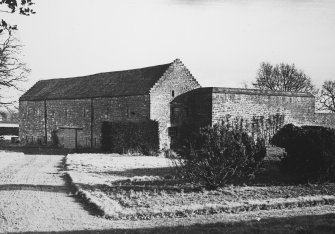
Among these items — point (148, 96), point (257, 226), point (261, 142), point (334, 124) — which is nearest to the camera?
point (257, 226)

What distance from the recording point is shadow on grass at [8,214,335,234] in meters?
8.59

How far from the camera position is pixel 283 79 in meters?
68.6

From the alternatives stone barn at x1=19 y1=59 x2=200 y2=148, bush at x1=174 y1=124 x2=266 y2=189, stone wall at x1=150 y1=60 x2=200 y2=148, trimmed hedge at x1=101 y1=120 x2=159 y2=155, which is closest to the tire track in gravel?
bush at x1=174 y1=124 x2=266 y2=189

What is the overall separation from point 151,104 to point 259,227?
23.7 m

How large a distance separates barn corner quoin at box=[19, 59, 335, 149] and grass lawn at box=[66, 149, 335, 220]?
14237 mm

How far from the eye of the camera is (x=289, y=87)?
66.9m

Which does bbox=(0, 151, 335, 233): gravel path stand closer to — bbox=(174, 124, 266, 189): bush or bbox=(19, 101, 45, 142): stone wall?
bbox=(174, 124, 266, 189): bush

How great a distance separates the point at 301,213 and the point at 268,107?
25.3 m

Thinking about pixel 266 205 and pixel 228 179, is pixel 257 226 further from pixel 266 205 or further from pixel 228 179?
pixel 228 179

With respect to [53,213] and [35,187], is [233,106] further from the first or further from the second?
[53,213]

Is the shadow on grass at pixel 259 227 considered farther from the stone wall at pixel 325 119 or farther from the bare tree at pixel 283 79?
the bare tree at pixel 283 79

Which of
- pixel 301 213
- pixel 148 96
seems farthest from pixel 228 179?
pixel 148 96

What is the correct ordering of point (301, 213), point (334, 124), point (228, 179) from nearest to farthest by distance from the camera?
point (301, 213)
point (228, 179)
point (334, 124)

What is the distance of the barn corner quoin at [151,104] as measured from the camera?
107ft
